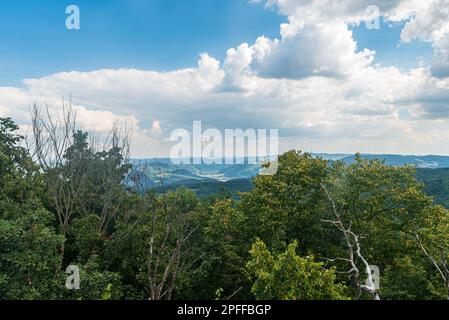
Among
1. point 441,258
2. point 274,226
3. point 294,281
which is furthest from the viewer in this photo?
point 274,226

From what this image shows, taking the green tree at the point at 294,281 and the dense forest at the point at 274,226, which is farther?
the dense forest at the point at 274,226

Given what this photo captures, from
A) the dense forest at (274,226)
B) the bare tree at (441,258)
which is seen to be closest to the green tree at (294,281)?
the bare tree at (441,258)

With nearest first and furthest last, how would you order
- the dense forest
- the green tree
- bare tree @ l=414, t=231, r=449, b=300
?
the green tree → bare tree @ l=414, t=231, r=449, b=300 → the dense forest

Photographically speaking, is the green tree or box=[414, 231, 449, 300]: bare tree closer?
the green tree

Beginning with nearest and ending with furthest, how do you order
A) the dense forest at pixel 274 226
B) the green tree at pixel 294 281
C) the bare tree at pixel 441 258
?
the green tree at pixel 294 281
the bare tree at pixel 441 258
the dense forest at pixel 274 226

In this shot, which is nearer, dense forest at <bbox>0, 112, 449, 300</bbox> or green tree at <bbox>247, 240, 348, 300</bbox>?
green tree at <bbox>247, 240, 348, 300</bbox>

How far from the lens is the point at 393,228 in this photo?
20.7 metres

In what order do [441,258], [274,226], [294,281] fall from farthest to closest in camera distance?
[274,226] → [441,258] → [294,281]

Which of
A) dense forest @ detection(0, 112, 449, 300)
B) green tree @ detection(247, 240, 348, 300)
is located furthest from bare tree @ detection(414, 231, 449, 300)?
green tree @ detection(247, 240, 348, 300)

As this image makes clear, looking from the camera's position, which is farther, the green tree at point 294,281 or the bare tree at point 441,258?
the bare tree at point 441,258

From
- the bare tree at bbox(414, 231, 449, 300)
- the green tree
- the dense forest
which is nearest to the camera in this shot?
the green tree

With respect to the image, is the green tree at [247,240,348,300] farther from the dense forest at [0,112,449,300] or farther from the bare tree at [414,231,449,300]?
the dense forest at [0,112,449,300]

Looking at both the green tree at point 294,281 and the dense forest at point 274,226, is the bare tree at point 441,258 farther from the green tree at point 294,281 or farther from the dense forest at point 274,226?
the green tree at point 294,281

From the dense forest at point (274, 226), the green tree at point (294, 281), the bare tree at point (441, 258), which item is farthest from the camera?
the dense forest at point (274, 226)
